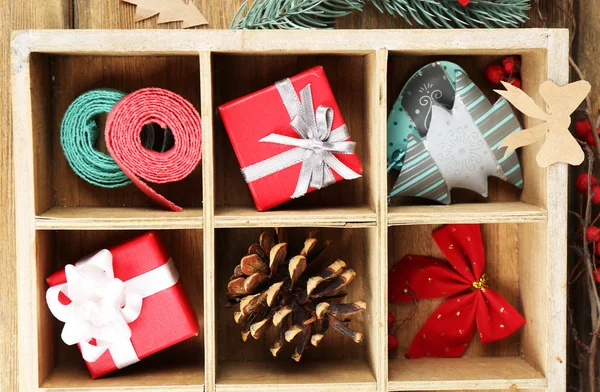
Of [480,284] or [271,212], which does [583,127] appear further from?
[271,212]

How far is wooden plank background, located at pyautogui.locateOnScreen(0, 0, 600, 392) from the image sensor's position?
1.11 m

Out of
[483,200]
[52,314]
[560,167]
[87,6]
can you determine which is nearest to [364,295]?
[483,200]

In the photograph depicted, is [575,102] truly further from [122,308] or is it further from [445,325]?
[122,308]

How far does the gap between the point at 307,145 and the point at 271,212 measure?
134 millimetres

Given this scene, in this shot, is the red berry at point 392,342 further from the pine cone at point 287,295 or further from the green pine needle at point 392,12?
the green pine needle at point 392,12

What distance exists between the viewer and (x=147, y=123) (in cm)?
98

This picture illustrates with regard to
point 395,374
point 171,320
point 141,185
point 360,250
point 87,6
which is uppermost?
point 87,6

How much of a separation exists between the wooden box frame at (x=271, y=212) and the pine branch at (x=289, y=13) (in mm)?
63

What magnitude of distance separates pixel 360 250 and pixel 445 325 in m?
0.22

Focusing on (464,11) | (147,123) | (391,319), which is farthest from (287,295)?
(464,11)

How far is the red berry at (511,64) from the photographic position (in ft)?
3.53

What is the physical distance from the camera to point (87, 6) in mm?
1111

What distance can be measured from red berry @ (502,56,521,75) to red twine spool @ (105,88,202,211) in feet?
1.91

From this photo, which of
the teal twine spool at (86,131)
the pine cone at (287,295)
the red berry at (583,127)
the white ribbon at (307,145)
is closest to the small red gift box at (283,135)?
the white ribbon at (307,145)
